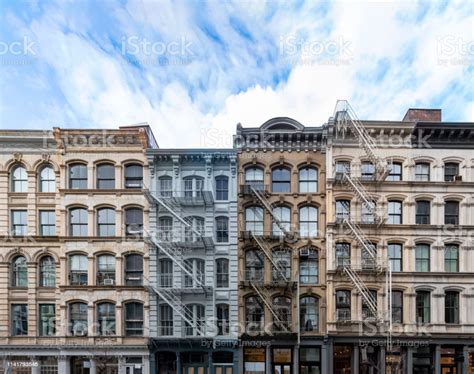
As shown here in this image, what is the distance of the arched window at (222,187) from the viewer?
17.7 meters

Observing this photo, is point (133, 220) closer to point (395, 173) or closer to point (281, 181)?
point (281, 181)

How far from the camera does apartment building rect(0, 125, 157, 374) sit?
1658 centimetres

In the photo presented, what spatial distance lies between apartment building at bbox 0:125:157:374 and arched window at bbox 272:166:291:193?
8.35 metres

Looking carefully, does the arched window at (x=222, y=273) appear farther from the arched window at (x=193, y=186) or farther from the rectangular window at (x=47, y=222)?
the rectangular window at (x=47, y=222)

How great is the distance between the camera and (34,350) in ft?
54.3

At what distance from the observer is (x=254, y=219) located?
17.7 meters

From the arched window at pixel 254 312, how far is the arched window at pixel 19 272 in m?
14.0

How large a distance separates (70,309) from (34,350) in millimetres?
3051

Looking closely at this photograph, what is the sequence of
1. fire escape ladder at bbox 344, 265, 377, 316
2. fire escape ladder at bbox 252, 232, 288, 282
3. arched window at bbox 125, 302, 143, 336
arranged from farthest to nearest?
fire escape ladder at bbox 252, 232, 288, 282 → arched window at bbox 125, 302, 143, 336 → fire escape ladder at bbox 344, 265, 377, 316

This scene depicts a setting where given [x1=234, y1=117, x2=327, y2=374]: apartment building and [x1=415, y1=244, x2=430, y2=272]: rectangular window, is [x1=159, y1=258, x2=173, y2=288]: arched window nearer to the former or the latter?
[x1=234, y1=117, x2=327, y2=374]: apartment building

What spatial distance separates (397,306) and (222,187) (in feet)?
43.0

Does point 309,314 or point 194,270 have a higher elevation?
point 194,270

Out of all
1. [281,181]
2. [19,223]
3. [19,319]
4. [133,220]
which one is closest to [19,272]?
[19,319]

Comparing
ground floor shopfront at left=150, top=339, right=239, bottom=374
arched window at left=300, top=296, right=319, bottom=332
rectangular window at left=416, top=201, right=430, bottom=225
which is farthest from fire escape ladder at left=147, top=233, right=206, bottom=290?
rectangular window at left=416, top=201, right=430, bottom=225
